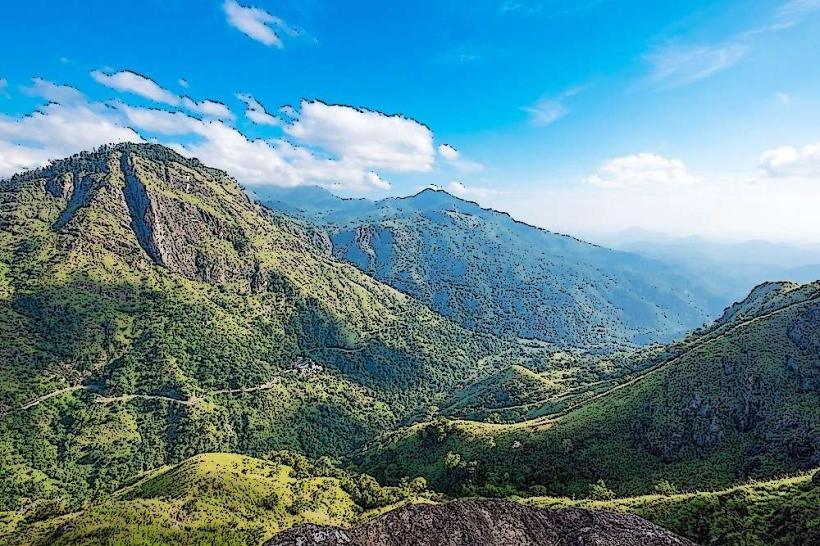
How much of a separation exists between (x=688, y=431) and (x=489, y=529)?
97.7 meters

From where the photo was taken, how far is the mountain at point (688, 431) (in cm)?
9176

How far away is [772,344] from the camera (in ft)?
361

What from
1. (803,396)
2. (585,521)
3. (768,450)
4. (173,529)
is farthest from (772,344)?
(173,529)

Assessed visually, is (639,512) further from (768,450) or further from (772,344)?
(772,344)

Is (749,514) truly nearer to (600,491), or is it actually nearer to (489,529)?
(489,529)

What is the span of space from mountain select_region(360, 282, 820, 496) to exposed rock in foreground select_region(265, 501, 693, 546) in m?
78.5

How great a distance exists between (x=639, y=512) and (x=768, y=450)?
171ft

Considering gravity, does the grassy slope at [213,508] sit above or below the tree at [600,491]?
below

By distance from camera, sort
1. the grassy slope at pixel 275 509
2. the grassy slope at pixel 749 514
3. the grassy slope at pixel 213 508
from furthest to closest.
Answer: the grassy slope at pixel 213 508 < the grassy slope at pixel 275 509 < the grassy slope at pixel 749 514

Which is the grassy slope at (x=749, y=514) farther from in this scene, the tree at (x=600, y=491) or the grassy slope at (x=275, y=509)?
the tree at (x=600, y=491)

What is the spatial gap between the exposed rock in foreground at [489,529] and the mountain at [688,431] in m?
78.5

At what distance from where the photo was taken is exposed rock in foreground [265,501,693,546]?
1046 inches

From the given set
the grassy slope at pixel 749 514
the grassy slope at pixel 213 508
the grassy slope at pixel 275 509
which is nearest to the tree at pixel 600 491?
the grassy slope at pixel 275 509

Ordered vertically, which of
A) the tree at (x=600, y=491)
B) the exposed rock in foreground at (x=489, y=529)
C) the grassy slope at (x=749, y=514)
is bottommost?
the tree at (x=600, y=491)
